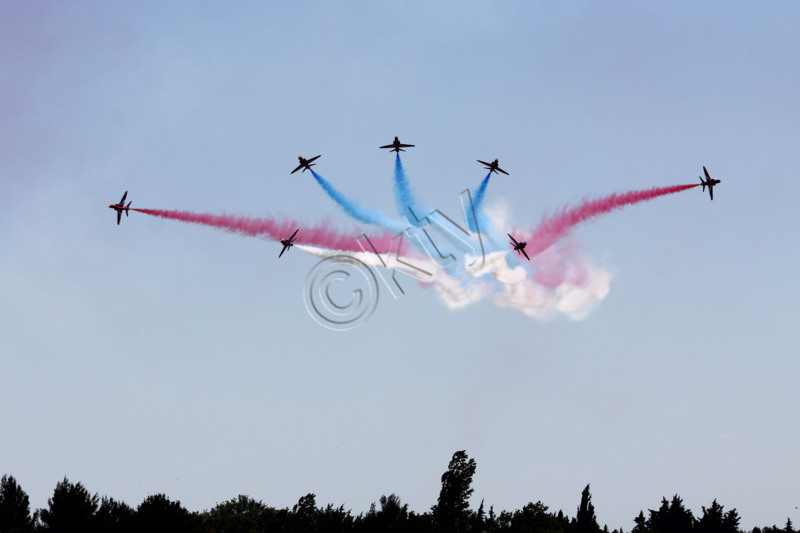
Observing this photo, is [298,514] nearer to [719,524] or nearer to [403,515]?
[403,515]

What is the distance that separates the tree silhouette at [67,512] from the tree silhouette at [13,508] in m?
3.98

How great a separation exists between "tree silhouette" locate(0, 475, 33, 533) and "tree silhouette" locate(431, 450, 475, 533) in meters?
61.6

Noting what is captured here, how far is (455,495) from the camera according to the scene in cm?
11731

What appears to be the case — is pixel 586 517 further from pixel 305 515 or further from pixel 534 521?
Result: pixel 305 515

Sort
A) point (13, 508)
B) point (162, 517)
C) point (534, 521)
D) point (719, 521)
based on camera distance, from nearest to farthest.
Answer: point (162, 517) < point (13, 508) < point (534, 521) < point (719, 521)

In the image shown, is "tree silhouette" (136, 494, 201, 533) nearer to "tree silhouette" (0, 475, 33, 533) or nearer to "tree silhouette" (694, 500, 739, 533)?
"tree silhouette" (0, 475, 33, 533)

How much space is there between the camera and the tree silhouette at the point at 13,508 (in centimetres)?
10138

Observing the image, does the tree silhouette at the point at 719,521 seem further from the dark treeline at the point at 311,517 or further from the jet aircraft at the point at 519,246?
the jet aircraft at the point at 519,246

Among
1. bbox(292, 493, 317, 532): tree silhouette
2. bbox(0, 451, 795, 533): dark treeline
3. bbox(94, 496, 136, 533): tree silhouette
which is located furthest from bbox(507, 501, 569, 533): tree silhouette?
bbox(94, 496, 136, 533): tree silhouette

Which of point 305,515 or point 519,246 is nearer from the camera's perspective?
point 519,246

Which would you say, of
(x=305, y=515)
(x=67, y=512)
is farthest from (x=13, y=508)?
(x=305, y=515)

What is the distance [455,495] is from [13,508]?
67.4m

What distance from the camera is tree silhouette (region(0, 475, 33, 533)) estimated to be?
101m

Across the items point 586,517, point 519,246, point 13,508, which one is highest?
point 519,246
